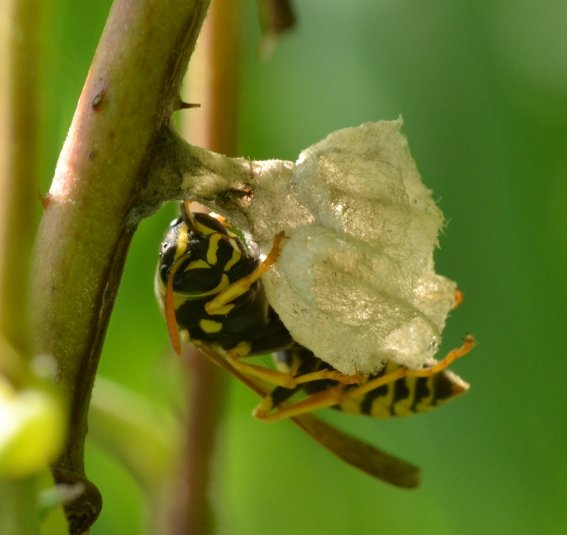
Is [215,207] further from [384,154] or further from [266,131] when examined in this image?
[266,131]

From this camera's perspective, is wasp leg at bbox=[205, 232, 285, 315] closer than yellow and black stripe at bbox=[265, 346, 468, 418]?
Yes

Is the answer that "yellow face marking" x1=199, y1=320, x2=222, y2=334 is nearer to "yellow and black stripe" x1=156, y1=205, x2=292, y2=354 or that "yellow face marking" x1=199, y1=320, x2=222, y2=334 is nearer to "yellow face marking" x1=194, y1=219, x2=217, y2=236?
"yellow and black stripe" x1=156, y1=205, x2=292, y2=354

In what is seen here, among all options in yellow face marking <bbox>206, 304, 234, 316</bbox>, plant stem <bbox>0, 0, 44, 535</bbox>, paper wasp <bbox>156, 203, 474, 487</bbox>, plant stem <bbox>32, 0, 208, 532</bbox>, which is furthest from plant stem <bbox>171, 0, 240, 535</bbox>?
plant stem <bbox>0, 0, 44, 535</bbox>

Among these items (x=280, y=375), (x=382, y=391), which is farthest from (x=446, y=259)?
(x=280, y=375)

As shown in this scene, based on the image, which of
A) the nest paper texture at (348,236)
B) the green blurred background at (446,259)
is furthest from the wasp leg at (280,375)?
the green blurred background at (446,259)

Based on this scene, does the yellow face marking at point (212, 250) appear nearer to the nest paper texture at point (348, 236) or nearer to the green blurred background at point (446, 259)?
the nest paper texture at point (348, 236)

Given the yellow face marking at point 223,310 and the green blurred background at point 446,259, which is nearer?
the yellow face marking at point 223,310
